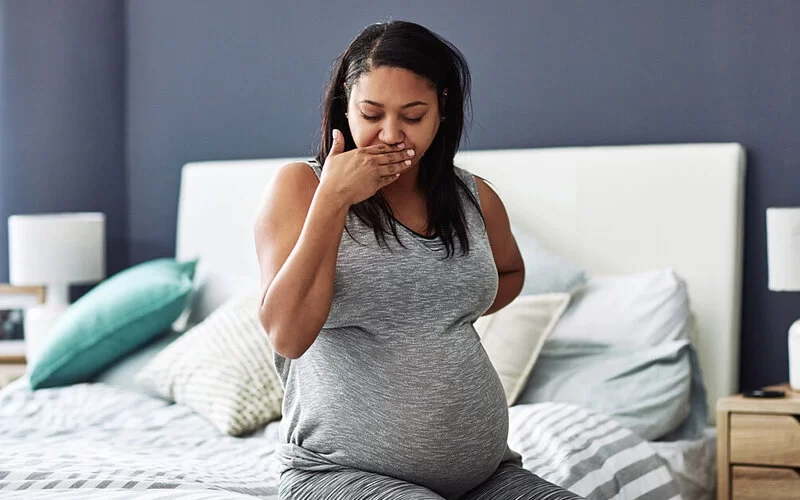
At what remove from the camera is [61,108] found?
156 inches

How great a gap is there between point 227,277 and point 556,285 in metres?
1.15

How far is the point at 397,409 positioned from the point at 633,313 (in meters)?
1.42

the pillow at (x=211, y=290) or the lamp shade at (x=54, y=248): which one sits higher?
the lamp shade at (x=54, y=248)

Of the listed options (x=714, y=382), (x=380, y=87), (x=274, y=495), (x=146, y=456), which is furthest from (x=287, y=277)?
(x=714, y=382)

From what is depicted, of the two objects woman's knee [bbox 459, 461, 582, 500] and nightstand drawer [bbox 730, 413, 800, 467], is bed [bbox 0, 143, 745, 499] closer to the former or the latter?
nightstand drawer [bbox 730, 413, 800, 467]

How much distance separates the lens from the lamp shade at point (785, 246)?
8.23 feet

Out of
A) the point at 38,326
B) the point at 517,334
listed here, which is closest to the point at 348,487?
the point at 517,334

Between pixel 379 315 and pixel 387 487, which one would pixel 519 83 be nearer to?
pixel 379 315

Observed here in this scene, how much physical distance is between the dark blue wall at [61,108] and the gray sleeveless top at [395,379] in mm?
2746

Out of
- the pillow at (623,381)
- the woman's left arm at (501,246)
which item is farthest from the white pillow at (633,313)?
the woman's left arm at (501,246)

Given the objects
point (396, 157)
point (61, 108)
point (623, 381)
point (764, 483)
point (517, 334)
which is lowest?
point (764, 483)

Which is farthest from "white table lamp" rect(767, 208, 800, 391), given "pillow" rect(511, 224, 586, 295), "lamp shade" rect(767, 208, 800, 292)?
"pillow" rect(511, 224, 586, 295)

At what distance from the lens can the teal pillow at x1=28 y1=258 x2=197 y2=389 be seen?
9.82 feet

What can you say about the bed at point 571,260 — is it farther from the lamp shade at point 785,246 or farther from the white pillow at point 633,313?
the lamp shade at point 785,246
